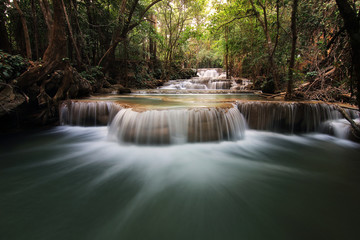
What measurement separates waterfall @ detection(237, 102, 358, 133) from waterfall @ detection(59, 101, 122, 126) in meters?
4.82

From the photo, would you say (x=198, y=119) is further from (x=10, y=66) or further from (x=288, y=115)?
(x=10, y=66)

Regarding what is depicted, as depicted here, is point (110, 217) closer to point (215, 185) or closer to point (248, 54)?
point (215, 185)

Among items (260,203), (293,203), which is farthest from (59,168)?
(293,203)

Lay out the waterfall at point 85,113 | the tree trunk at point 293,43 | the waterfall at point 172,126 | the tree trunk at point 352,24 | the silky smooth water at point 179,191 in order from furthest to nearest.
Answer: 1. the waterfall at point 85,113
2. the tree trunk at point 293,43
3. the waterfall at point 172,126
4. the silky smooth water at point 179,191
5. the tree trunk at point 352,24

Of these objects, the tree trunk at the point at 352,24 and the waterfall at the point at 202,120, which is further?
the waterfall at the point at 202,120

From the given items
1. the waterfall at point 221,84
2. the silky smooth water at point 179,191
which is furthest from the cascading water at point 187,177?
the waterfall at point 221,84

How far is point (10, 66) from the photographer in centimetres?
462

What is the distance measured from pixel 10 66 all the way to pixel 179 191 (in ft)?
19.6

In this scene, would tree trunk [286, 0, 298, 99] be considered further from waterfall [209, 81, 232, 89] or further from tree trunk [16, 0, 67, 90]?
waterfall [209, 81, 232, 89]

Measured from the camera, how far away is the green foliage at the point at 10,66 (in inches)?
177

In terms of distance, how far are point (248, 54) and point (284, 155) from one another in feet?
38.4

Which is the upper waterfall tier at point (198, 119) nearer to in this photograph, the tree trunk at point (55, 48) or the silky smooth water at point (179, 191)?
the silky smooth water at point (179, 191)

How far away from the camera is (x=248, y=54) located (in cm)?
1317

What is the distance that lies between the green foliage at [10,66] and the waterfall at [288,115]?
23.5ft
